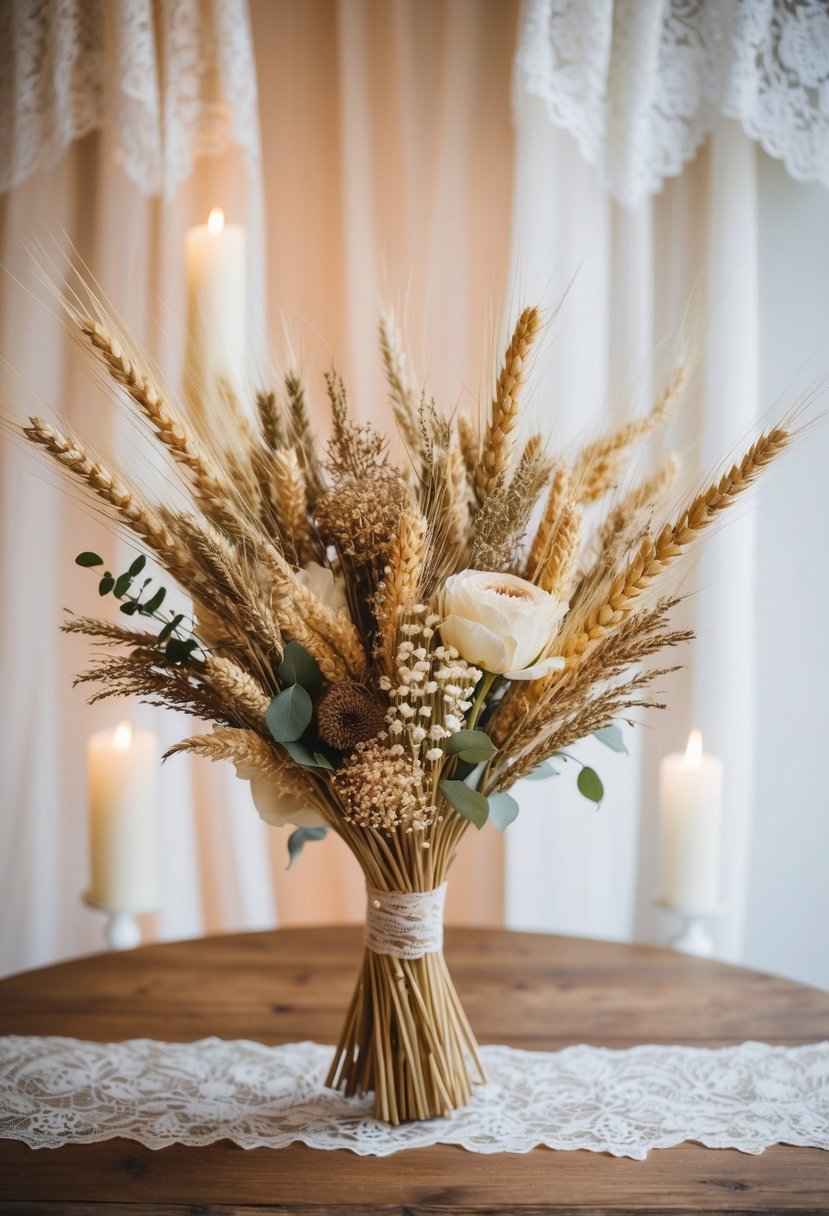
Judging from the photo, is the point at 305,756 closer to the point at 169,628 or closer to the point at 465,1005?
the point at 169,628

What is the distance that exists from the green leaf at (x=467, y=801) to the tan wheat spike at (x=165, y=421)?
0.26 meters

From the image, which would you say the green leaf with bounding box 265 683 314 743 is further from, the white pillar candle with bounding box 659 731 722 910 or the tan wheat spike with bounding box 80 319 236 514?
the white pillar candle with bounding box 659 731 722 910

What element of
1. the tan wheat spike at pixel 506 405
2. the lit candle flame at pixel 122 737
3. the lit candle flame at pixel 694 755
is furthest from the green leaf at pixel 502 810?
the lit candle flame at pixel 122 737

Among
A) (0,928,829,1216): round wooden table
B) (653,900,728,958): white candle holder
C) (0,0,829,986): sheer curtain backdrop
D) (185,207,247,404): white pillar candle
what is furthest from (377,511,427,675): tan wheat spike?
(0,0,829,986): sheer curtain backdrop

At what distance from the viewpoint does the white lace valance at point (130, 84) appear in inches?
57.6

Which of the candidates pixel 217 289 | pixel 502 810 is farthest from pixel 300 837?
pixel 217 289

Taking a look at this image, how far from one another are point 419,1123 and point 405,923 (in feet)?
0.57

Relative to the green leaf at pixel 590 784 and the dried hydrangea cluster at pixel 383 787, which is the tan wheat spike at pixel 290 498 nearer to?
the dried hydrangea cluster at pixel 383 787

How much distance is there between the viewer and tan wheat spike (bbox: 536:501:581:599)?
2.43ft

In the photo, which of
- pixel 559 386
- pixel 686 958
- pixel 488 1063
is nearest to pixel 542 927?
pixel 686 958

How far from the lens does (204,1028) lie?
1014 millimetres

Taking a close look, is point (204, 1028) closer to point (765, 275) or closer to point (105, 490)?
point (105, 490)

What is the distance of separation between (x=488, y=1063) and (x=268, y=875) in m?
0.87

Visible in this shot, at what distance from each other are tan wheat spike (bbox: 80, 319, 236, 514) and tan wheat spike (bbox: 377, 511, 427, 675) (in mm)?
133
